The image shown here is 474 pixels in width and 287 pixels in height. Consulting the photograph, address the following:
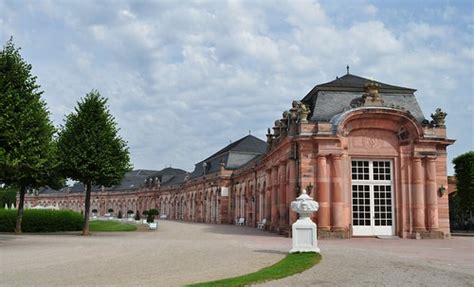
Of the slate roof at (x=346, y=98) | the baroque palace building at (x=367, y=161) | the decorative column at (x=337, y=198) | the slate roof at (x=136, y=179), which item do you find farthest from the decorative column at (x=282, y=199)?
the slate roof at (x=136, y=179)

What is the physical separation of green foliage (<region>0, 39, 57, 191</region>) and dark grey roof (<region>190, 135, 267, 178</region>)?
120 feet

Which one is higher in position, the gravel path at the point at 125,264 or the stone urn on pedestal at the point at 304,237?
the stone urn on pedestal at the point at 304,237

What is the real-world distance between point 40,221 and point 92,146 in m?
9.02

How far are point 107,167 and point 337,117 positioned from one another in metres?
13.0

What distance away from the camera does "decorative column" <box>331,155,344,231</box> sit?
25641 millimetres

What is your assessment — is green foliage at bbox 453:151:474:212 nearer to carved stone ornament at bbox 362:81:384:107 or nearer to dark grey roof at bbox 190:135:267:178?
carved stone ornament at bbox 362:81:384:107

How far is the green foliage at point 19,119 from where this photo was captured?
65.4ft

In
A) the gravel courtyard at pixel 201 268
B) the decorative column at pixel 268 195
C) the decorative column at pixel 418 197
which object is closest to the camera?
the gravel courtyard at pixel 201 268

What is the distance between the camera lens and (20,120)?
66.8ft

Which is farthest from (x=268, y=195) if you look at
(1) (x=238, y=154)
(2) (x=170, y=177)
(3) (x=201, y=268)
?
(2) (x=170, y=177)

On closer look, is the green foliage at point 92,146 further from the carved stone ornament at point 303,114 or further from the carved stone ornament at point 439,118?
the carved stone ornament at point 439,118

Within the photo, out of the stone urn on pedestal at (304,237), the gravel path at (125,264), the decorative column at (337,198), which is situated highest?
the decorative column at (337,198)

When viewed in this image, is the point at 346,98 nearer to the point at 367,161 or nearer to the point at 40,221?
the point at 367,161

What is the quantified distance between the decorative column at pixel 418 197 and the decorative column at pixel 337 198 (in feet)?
13.1
